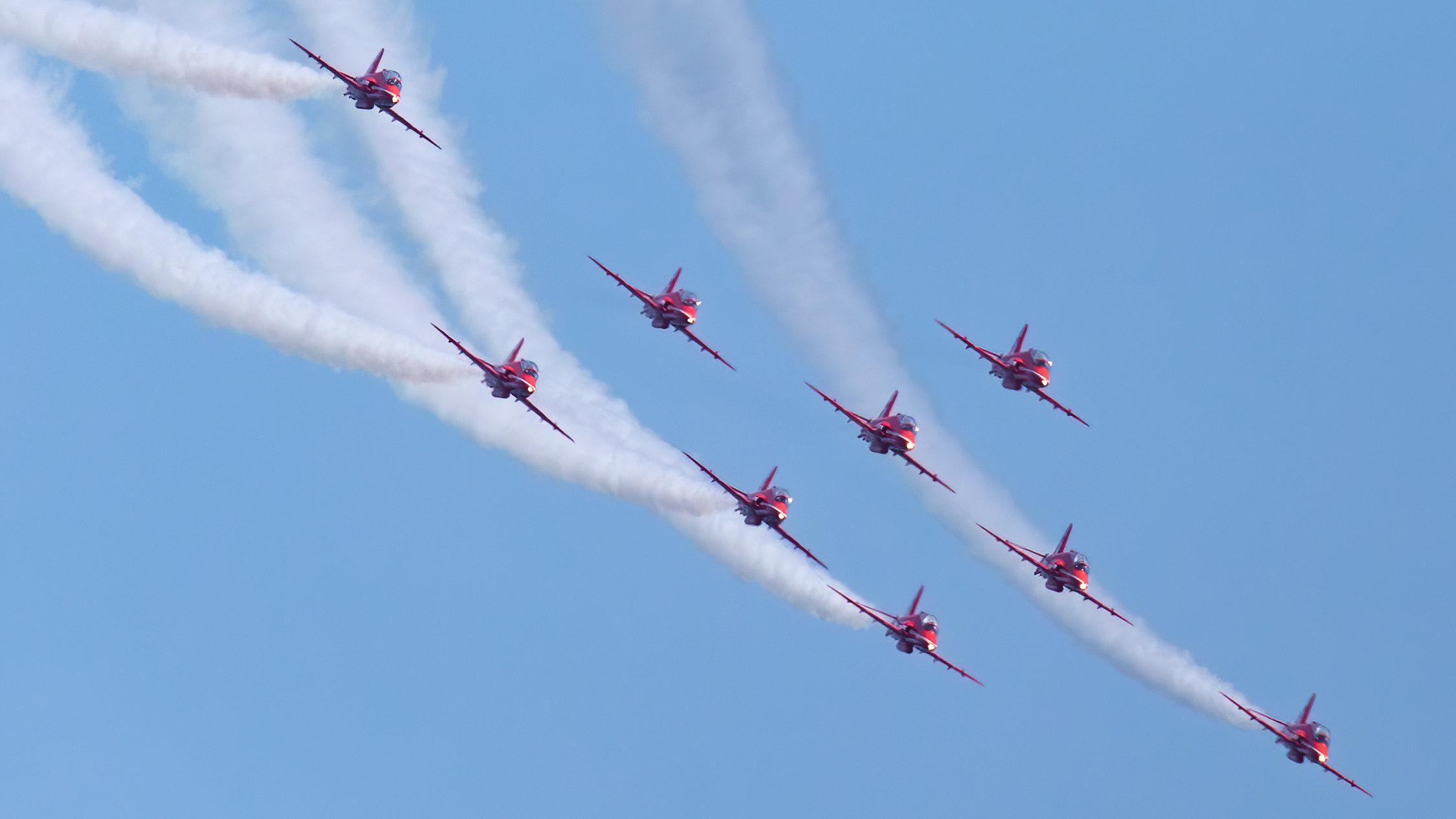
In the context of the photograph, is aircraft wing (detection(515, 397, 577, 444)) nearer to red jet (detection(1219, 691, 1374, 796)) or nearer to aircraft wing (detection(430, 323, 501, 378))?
aircraft wing (detection(430, 323, 501, 378))

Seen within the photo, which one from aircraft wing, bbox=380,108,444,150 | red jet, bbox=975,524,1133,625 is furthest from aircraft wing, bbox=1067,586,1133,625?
aircraft wing, bbox=380,108,444,150

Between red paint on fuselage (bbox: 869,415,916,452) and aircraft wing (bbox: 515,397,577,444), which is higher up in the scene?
red paint on fuselage (bbox: 869,415,916,452)

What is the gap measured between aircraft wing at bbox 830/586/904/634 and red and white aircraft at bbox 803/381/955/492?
263 inches

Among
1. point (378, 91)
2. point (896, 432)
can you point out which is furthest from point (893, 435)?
point (378, 91)

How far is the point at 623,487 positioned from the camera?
260 ft

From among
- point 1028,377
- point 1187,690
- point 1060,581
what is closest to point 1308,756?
point 1187,690

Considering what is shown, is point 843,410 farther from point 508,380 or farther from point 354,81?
point 354,81

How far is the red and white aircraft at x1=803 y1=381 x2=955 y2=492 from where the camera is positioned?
79750 mm

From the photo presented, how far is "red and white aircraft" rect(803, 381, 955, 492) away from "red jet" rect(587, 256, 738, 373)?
6.19m

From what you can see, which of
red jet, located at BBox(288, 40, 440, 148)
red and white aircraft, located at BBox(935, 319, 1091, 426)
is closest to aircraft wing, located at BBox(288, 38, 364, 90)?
red jet, located at BBox(288, 40, 440, 148)

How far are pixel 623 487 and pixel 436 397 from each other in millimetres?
8060

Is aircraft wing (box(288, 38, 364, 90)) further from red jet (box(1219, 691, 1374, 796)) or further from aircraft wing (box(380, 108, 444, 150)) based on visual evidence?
red jet (box(1219, 691, 1374, 796))

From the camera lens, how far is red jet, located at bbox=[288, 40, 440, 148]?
75.1 meters

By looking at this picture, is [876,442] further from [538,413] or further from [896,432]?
[538,413]
